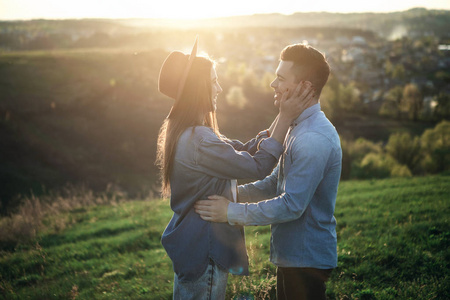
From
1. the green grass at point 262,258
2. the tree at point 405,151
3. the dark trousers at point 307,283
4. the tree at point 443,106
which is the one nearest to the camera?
the dark trousers at point 307,283

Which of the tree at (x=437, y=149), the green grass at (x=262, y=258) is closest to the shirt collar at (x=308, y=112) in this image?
the green grass at (x=262, y=258)

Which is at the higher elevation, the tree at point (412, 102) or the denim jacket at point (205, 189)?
the denim jacket at point (205, 189)

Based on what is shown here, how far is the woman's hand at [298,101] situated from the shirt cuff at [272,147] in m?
0.23

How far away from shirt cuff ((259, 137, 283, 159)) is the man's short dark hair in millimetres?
563

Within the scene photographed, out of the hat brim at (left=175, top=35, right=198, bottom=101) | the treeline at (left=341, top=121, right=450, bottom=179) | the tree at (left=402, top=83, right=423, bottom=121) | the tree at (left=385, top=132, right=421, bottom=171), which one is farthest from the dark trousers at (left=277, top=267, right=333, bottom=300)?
the tree at (left=402, top=83, right=423, bottom=121)

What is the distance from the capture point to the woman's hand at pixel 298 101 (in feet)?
8.83

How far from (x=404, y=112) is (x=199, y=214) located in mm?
82515

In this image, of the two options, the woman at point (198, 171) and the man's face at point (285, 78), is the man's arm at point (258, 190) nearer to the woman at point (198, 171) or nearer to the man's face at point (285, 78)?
the woman at point (198, 171)

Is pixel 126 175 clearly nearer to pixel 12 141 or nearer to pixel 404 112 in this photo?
pixel 12 141

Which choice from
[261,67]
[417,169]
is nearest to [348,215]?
[417,169]

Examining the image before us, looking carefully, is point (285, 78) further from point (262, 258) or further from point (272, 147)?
point (262, 258)

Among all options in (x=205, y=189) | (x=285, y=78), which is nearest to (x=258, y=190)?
(x=205, y=189)

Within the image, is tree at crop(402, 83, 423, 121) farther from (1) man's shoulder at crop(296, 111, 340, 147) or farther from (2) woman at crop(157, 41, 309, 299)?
(2) woman at crop(157, 41, 309, 299)

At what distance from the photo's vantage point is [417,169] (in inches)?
1268
